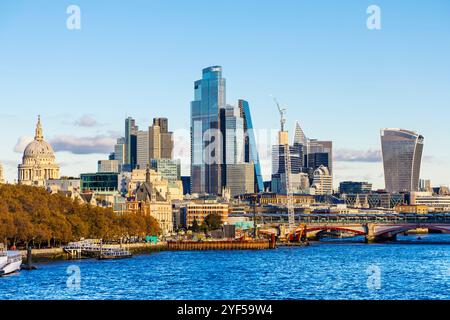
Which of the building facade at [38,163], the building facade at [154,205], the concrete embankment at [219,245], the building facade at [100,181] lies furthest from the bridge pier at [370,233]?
the building facade at [38,163]

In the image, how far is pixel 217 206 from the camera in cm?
15338

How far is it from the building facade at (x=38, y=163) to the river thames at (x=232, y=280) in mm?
94985

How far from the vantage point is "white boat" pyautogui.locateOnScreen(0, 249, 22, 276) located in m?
50.6

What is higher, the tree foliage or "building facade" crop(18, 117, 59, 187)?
"building facade" crop(18, 117, 59, 187)

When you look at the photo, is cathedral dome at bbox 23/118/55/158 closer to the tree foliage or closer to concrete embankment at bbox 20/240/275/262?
concrete embankment at bbox 20/240/275/262

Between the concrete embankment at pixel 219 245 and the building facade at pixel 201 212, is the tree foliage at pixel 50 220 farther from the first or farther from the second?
the building facade at pixel 201 212

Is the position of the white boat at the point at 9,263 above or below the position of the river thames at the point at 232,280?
above

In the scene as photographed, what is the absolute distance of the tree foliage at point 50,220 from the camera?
219 feet

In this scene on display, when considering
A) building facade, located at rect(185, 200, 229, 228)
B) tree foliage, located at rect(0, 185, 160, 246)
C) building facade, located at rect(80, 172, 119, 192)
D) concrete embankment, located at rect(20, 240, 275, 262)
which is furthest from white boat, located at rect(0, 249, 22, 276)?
building facade, located at rect(80, 172, 119, 192)

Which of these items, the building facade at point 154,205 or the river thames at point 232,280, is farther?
the building facade at point 154,205

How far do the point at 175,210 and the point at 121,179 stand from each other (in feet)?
76.1

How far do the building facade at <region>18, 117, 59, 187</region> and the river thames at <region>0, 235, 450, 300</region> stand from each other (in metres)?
95.0

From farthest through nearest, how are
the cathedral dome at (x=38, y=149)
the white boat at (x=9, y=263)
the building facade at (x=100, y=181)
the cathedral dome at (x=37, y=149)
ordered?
the building facade at (x=100, y=181), the cathedral dome at (x=38, y=149), the cathedral dome at (x=37, y=149), the white boat at (x=9, y=263)
